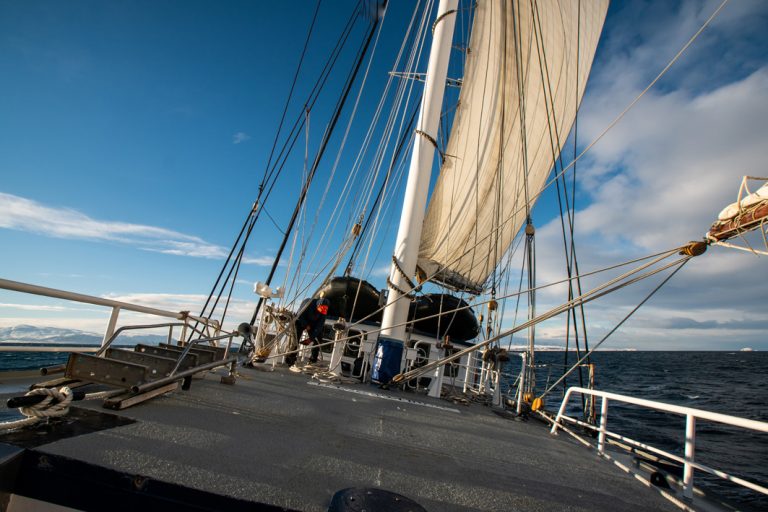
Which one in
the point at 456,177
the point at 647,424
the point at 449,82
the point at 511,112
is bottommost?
the point at 647,424

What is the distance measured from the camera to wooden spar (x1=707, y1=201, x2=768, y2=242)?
3161 mm

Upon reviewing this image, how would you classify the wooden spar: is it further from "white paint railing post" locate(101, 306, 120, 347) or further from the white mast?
"white paint railing post" locate(101, 306, 120, 347)

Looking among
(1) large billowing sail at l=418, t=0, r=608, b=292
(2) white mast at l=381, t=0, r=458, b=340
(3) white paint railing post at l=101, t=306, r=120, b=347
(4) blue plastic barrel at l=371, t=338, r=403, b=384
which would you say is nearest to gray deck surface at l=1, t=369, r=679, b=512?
(3) white paint railing post at l=101, t=306, r=120, b=347

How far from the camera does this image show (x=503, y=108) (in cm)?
1210

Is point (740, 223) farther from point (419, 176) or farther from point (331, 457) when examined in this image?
point (419, 176)

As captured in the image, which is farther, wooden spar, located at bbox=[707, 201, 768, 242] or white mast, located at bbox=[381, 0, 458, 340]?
white mast, located at bbox=[381, 0, 458, 340]

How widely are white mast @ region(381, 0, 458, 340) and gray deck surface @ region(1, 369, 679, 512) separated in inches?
138

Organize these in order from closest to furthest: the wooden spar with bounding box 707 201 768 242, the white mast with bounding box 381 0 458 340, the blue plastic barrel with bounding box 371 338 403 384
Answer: the wooden spar with bounding box 707 201 768 242, the blue plastic barrel with bounding box 371 338 403 384, the white mast with bounding box 381 0 458 340

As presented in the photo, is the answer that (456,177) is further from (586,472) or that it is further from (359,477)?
(359,477)

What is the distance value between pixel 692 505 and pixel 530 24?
507 inches

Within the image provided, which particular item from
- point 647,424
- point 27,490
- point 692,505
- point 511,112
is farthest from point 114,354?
point 647,424

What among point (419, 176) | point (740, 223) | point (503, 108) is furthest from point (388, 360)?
point (503, 108)

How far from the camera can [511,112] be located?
12523 mm

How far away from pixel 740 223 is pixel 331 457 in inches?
153
